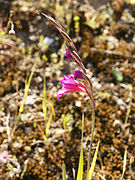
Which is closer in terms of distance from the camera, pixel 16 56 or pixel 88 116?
pixel 88 116

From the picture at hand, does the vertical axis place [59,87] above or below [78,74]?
below

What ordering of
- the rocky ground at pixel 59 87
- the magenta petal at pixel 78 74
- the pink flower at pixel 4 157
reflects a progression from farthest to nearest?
1. the rocky ground at pixel 59 87
2. the pink flower at pixel 4 157
3. the magenta petal at pixel 78 74

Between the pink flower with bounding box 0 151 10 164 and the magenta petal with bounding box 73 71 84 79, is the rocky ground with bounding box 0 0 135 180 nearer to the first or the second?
the pink flower with bounding box 0 151 10 164

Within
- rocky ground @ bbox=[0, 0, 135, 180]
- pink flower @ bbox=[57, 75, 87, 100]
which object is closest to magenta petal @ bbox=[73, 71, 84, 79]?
pink flower @ bbox=[57, 75, 87, 100]

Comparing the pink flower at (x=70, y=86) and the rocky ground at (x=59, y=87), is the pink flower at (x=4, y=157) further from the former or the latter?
the pink flower at (x=70, y=86)

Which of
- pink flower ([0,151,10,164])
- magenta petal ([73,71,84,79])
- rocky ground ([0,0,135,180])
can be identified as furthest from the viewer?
rocky ground ([0,0,135,180])

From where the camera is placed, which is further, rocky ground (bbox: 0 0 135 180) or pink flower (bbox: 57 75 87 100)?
rocky ground (bbox: 0 0 135 180)

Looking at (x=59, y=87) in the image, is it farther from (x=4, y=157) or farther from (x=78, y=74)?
(x=78, y=74)

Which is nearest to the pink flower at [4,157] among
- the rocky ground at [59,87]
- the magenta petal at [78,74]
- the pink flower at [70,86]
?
the rocky ground at [59,87]

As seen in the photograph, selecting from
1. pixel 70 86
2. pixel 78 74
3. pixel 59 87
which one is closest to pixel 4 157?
pixel 59 87

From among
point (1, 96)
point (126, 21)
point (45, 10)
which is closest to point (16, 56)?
point (1, 96)

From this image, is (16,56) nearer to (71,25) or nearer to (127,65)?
(71,25)
